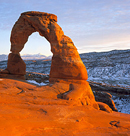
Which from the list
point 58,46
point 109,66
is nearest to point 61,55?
point 58,46

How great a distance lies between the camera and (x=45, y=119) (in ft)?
15.5

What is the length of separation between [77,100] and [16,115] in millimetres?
3366

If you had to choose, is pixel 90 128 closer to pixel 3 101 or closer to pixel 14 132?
pixel 14 132

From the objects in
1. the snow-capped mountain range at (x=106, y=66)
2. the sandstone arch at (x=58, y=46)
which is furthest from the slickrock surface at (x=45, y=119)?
the snow-capped mountain range at (x=106, y=66)

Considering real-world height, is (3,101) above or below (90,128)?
above

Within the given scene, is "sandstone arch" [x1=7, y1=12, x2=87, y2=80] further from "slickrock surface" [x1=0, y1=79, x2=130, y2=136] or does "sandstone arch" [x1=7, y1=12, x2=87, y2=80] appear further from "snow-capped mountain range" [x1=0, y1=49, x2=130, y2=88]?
"snow-capped mountain range" [x1=0, y1=49, x2=130, y2=88]

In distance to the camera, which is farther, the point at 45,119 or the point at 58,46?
the point at 58,46

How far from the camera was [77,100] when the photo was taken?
7.30 metres

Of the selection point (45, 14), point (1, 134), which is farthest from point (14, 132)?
point (45, 14)

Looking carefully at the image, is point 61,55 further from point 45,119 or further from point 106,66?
point 106,66

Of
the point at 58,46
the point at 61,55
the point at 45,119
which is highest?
the point at 58,46

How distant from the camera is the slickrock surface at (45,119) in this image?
4079 millimetres

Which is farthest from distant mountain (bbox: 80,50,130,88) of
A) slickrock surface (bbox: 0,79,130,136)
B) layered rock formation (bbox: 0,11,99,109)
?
slickrock surface (bbox: 0,79,130,136)

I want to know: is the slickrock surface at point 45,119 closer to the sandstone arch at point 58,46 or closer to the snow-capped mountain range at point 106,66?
the sandstone arch at point 58,46
